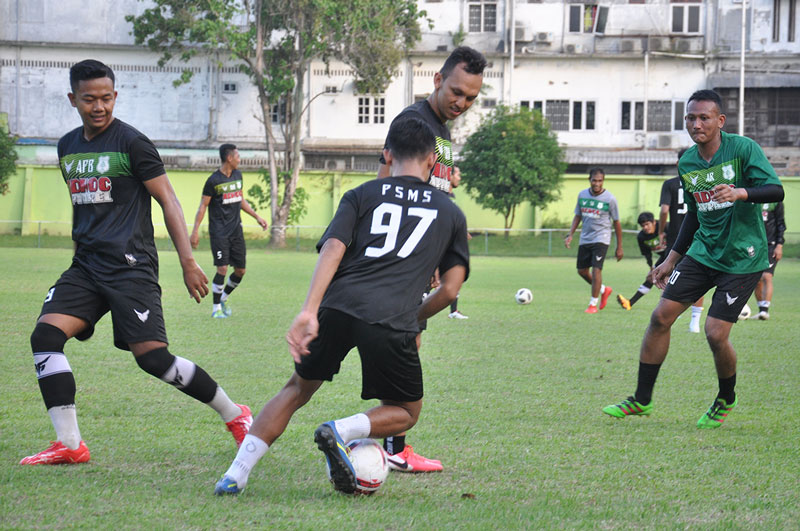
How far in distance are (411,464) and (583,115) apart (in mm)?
39817

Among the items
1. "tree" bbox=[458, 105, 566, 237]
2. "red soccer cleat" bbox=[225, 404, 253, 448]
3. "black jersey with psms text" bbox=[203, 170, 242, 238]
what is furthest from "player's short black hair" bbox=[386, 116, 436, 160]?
"tree" bbox=[458, 105, 566, 237]

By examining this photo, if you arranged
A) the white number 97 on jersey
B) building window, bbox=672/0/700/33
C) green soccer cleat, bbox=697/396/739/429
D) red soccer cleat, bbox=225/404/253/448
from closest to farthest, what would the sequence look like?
the white number 97 on jersey → red soccer cleat, bbox=225/404/253/448 → green soccer cleat, bbox=697/396/739/429 → building window, bbox=672/0/700/33

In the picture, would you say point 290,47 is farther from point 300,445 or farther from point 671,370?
point 300,445

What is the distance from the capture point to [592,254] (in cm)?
1492

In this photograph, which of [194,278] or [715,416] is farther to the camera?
[715,416]

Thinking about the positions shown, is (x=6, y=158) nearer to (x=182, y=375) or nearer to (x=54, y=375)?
(x=54, y=375)

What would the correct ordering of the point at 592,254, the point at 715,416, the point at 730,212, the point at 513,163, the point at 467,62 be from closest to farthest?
the point at 467,62
the point at 715,416
the point at 730,212
the point at 592,254
the point at 513,163

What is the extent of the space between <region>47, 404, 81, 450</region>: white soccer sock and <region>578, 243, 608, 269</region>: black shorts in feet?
35.6

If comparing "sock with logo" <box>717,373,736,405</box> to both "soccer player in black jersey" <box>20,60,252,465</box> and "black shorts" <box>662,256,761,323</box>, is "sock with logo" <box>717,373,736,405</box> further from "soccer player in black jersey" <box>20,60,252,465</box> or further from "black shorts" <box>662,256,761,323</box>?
"soccer player in black jersey" <box>20,60,252,465</box>

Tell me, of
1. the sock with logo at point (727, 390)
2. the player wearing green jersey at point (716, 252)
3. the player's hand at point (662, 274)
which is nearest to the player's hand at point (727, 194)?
the player wearing green jersey at point (716, 252)

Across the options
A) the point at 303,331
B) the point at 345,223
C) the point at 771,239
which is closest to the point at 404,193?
the point at 345,223

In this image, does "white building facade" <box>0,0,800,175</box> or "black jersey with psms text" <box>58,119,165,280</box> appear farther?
"white building facade" <box>0,0,800,175</box>

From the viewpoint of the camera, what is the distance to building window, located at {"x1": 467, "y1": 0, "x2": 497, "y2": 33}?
43.3 metres

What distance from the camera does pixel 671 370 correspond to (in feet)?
28.8
